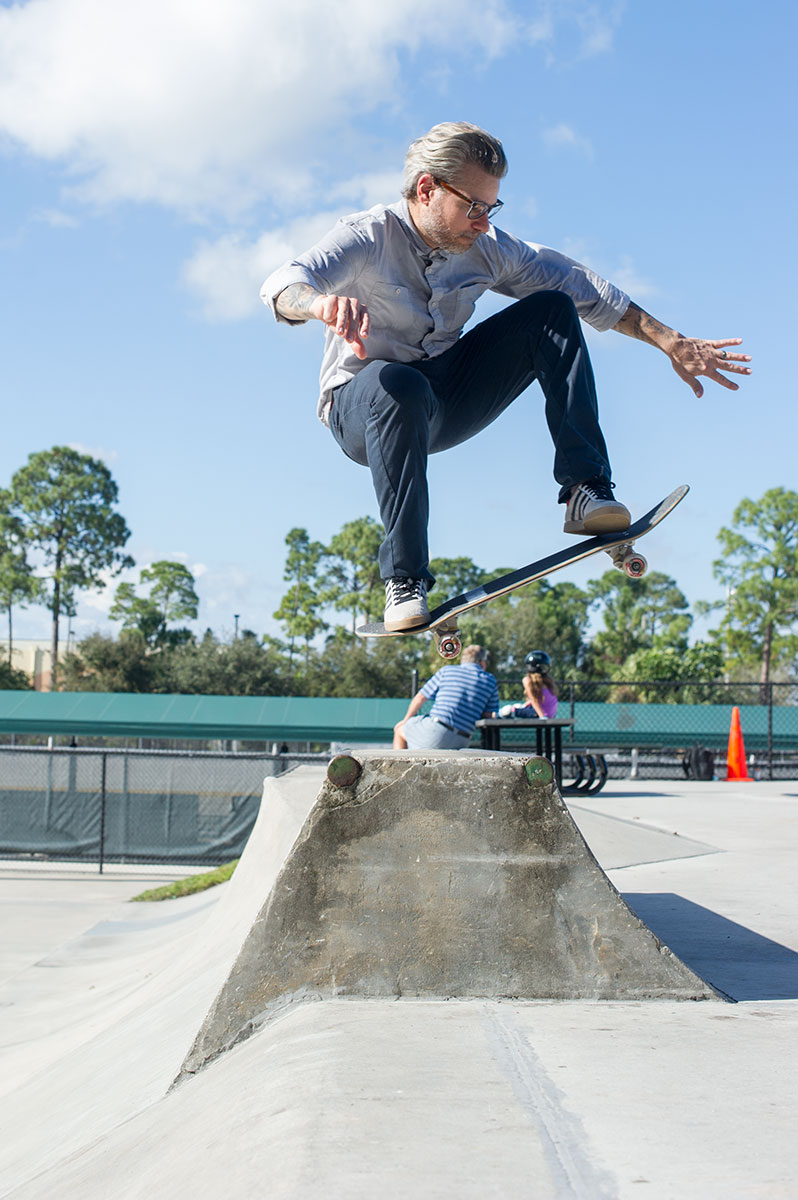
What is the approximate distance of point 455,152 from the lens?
3535 mm

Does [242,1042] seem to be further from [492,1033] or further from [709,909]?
[709,909]

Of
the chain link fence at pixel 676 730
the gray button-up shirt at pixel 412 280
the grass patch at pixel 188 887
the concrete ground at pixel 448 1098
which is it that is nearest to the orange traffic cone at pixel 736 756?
the chain link fence at pixel 676 730

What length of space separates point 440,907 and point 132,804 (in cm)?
1091

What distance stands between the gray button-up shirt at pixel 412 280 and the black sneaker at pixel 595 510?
818mm

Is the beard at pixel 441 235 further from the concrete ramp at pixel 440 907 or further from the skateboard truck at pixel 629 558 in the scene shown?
the concrete ramp at pixel 440 907

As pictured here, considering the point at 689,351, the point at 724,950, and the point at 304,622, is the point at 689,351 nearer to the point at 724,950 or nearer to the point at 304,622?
the point at 724,950

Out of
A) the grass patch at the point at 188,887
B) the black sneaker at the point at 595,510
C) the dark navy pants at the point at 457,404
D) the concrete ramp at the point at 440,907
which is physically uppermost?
the dark navy pants at the point at 457,404

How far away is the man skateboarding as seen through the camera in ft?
11.7

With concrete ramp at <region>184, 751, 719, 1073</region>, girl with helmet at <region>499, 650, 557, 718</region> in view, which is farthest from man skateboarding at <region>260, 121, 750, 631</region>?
girl with helmet at <region>499, 650, 557, 718</region>

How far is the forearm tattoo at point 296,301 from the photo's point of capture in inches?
127

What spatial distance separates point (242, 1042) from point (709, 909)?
2436 mm

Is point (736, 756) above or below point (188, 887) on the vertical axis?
above

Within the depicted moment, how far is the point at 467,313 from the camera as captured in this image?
12.8ft

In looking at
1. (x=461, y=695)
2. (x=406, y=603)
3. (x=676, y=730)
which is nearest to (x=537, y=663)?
(x=461, y=695)
